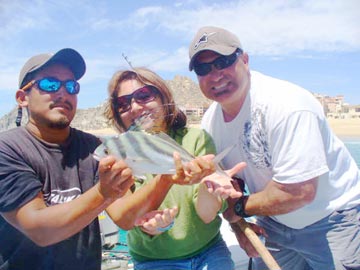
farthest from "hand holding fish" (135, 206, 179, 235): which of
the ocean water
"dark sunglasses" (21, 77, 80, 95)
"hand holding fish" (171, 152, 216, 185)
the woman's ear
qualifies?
the ocean water

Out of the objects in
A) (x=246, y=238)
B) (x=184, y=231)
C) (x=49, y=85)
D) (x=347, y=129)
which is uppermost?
(x=49, y=85)

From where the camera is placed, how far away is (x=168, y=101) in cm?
316

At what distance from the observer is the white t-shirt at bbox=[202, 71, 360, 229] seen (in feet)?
8.75

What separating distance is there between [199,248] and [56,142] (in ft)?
4.70

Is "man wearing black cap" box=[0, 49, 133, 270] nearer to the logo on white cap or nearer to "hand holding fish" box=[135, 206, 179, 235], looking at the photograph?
"hand holding fish" box=[135, 206, 179, 235]

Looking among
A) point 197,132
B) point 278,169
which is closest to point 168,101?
point 197,132

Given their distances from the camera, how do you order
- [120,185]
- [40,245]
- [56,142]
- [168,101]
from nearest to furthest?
[120,185]
[40,245]
[56,142]
[168,101]

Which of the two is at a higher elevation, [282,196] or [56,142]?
[56,142]

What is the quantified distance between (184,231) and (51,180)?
1.11 metres

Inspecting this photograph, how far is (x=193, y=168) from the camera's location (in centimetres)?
212

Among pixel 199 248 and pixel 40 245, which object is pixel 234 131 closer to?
pixel 199 248

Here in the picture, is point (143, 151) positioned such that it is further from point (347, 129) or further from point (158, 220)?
point (347, 129)

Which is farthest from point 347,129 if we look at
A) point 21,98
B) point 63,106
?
point 21,98

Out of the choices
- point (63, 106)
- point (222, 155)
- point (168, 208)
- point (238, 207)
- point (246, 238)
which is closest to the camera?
point (222, 155)
